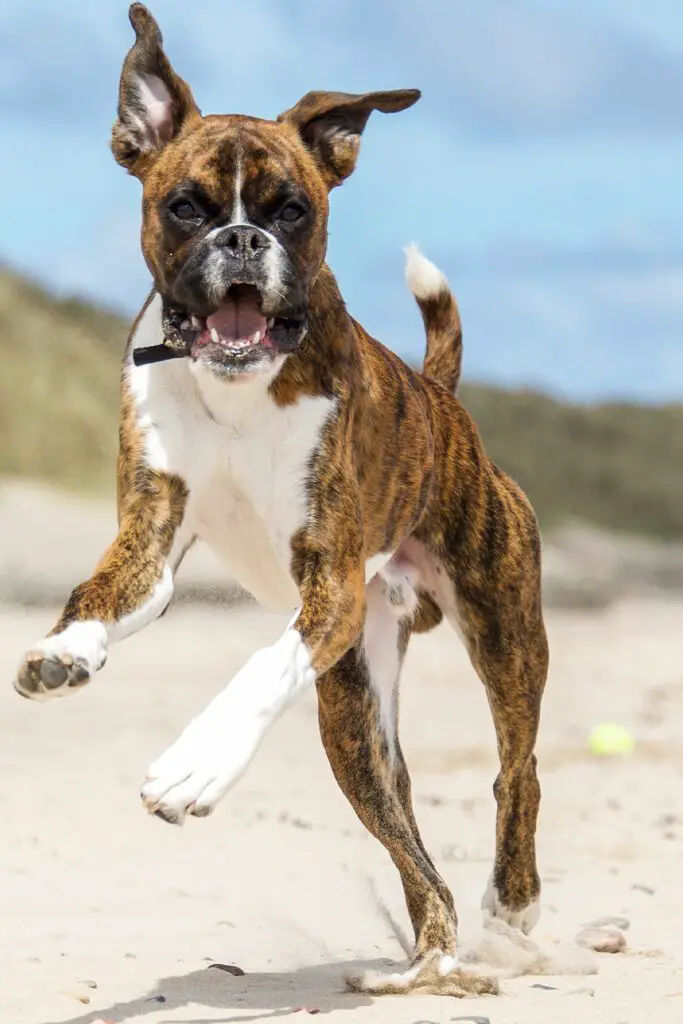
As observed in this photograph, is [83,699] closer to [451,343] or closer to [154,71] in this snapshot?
[451,343]

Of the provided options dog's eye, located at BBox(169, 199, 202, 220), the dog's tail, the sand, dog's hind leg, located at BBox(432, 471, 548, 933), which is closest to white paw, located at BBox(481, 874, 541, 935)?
dog's hind leg, located at BBox(432, 471, 548, 933)

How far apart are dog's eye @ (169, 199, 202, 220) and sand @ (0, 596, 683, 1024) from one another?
2.08 m

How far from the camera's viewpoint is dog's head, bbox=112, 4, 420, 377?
4641mm

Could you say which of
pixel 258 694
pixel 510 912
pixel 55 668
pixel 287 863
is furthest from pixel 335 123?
pixel 287 863

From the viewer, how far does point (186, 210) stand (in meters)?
4.71

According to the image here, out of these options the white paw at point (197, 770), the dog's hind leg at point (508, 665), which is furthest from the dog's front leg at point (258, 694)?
the dog's hind leg at point (508, 665)

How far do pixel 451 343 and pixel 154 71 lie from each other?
188 cm

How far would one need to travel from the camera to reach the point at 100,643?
439cm

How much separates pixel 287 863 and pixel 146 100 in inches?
149

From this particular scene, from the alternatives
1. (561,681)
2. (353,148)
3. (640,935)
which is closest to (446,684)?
(561,681)

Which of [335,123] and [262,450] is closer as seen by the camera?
[262,450]

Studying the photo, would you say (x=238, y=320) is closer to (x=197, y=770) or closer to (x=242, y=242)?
(x=242, y=242)

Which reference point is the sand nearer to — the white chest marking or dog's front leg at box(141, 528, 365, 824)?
dog's front leg at box(141, 528, 365, 824)

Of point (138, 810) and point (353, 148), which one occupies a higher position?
point (353, 148)
